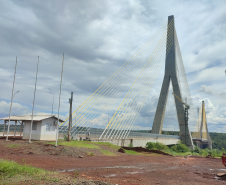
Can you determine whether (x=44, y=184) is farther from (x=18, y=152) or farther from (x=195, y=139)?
(x=195, y=139)

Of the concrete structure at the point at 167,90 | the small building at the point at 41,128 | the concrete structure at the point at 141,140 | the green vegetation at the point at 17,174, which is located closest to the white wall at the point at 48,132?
the small building at the point at 41,128

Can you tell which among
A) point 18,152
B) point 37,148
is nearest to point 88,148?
point 37,148

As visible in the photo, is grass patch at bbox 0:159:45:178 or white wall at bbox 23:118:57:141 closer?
grass patch at bbox 0:159:45:178

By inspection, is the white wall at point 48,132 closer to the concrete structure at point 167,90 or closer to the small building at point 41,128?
the small building at point 41,128

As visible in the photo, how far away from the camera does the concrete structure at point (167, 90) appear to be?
39.1 meters

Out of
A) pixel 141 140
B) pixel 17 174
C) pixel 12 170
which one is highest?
pixel 12 170

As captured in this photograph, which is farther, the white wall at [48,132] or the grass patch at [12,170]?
the white wall at [48,132]

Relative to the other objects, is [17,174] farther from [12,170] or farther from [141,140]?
[141,140]

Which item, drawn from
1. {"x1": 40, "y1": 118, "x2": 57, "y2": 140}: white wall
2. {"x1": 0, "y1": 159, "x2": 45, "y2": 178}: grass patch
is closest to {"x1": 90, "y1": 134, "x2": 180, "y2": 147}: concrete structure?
{"x1": 40, "y1": 118, "x2": 57, "y2": 140}: white wall

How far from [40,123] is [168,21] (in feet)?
110

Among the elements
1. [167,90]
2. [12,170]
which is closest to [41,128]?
[12,170]

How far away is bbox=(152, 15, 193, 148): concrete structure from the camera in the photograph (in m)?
39.1

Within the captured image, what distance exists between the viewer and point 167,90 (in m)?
39.5

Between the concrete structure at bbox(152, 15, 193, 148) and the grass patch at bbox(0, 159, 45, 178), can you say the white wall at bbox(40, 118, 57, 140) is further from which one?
the concrete structure at bbox(152, 15, 193, 148)
